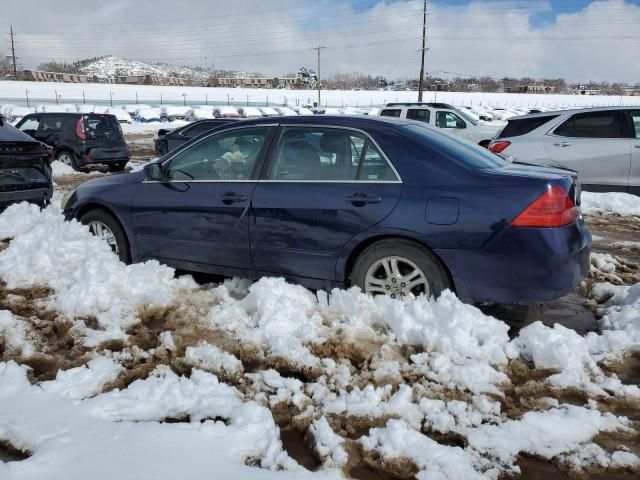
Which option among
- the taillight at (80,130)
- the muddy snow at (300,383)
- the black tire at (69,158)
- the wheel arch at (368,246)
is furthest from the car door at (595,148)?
the black tire at (69,158)

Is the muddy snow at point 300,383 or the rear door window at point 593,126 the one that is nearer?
the muddy snow at point 300,383

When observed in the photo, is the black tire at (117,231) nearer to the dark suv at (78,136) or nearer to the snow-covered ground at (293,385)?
the snow-covered ground at (293,385)

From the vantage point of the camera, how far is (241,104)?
60.7 meters

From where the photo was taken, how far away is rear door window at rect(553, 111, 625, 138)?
28.2 ft

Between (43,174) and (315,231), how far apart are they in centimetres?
507

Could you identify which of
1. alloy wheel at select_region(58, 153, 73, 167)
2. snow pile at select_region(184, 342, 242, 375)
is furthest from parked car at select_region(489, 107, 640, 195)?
alloy wheel at select_region(58, 153, 73, 167)

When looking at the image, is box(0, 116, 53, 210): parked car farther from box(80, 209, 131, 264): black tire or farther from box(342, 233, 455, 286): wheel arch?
box(342, 233, 455, 286): wheel arch

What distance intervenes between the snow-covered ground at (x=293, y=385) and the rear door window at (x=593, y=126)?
504 cm

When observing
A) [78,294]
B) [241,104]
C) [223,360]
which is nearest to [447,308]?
[223,360]

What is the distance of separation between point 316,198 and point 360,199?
14.5 inches

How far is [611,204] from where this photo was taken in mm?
8672

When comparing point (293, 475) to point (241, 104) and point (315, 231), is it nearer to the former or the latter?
point (315, 231)

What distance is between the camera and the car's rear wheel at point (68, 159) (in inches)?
556

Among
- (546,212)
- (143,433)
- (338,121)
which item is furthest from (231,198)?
(546,212)
